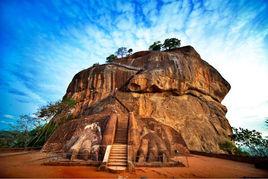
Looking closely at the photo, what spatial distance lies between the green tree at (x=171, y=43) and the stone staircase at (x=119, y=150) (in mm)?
35185

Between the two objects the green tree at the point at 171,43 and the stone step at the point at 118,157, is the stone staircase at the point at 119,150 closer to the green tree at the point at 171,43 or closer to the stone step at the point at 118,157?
the stone step at the point at 118,157

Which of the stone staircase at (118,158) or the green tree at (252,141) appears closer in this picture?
the stone staircase at (118,158)

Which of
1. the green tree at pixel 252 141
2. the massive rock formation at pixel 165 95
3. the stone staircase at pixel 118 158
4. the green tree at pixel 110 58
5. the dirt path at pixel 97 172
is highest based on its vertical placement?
the green tree at pixel 110 58

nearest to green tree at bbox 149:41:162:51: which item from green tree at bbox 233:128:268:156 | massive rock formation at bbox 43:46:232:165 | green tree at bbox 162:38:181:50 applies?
green tree at bbox 162:38:181:50

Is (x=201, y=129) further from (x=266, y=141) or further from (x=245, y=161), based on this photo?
(x=245, y=161)

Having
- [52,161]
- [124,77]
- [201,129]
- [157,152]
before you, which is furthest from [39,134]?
[201,129]

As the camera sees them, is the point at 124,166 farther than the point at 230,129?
No

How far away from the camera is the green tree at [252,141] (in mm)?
22969

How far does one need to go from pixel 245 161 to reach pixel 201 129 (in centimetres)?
1277

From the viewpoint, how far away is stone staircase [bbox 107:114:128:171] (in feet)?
32.3

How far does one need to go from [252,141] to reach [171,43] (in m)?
30.7

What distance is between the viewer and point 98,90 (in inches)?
1267

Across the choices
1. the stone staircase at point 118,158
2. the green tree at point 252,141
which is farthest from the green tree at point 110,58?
the stone staircase at point 118,158

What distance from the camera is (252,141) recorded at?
2462cm
